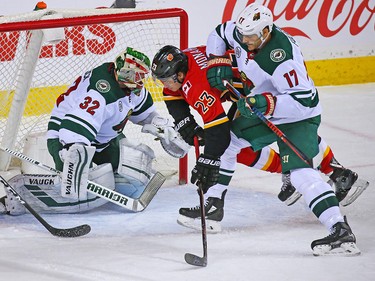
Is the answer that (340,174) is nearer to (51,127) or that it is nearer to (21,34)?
(51,127)

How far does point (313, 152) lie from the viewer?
3.71m

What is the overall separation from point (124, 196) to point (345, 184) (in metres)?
0.93

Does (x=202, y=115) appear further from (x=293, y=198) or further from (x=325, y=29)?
(x=325, y=29)

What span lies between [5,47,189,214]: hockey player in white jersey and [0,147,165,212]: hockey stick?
0.05m

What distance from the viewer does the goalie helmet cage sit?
440 cm

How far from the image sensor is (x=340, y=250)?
139 inches

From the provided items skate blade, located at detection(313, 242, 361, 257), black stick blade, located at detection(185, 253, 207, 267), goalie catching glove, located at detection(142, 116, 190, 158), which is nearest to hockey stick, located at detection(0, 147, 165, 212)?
goalie catching glove, located at detection(142, 116, 190, 158)

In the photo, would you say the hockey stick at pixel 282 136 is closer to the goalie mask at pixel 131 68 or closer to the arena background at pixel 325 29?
the goalie mask at pixel 131 68

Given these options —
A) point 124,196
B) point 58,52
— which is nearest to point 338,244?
point 124,196

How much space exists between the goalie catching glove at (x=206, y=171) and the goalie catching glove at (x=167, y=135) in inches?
20.1

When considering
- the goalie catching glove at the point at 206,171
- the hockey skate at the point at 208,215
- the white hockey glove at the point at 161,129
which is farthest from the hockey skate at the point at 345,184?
the white hockey glove at the point at 161,129

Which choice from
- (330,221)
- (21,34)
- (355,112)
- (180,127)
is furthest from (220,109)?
(355,112)

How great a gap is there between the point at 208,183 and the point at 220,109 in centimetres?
29

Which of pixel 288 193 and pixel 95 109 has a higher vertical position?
pixel 95 109
